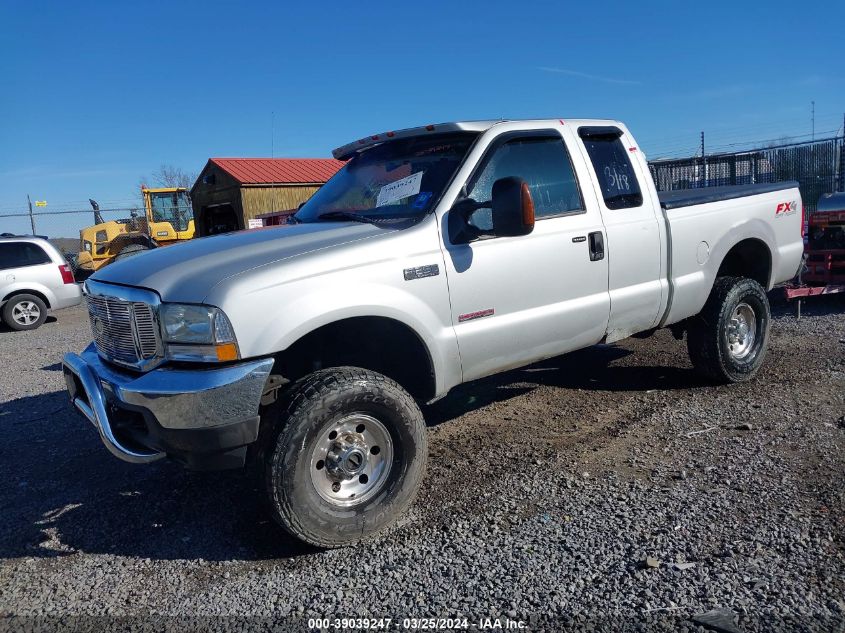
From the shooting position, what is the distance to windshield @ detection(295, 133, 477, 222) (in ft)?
13.0

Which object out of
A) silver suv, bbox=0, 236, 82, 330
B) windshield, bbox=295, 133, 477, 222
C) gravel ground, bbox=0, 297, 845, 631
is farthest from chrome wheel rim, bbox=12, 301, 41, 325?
windshield, bbox=295, 133, 477, 222

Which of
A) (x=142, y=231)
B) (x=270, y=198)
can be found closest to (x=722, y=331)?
(x=270, y=198)

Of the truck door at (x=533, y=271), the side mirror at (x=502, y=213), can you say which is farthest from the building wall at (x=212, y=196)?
the side mirror at (x=502, y=213)

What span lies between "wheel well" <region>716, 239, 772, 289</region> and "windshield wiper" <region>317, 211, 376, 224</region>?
333cm

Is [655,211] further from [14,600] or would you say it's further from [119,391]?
[14,600]

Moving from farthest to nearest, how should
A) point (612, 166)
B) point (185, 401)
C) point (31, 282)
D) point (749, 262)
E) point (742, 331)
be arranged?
point (31, 282)
point (749, 262)
point (742, 331)
point (612, 166)
point (185, 401)

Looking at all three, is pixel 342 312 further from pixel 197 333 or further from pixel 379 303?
pixel 197 333

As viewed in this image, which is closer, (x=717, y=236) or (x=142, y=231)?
(x=717, y=236)

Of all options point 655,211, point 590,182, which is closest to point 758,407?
point 655,211

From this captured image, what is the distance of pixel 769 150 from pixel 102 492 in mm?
14184

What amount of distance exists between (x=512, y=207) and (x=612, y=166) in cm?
155

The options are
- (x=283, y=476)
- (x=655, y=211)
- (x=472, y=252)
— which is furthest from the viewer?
(x=655, y=211)

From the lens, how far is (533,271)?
4.06 meters

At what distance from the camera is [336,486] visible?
3416mm
